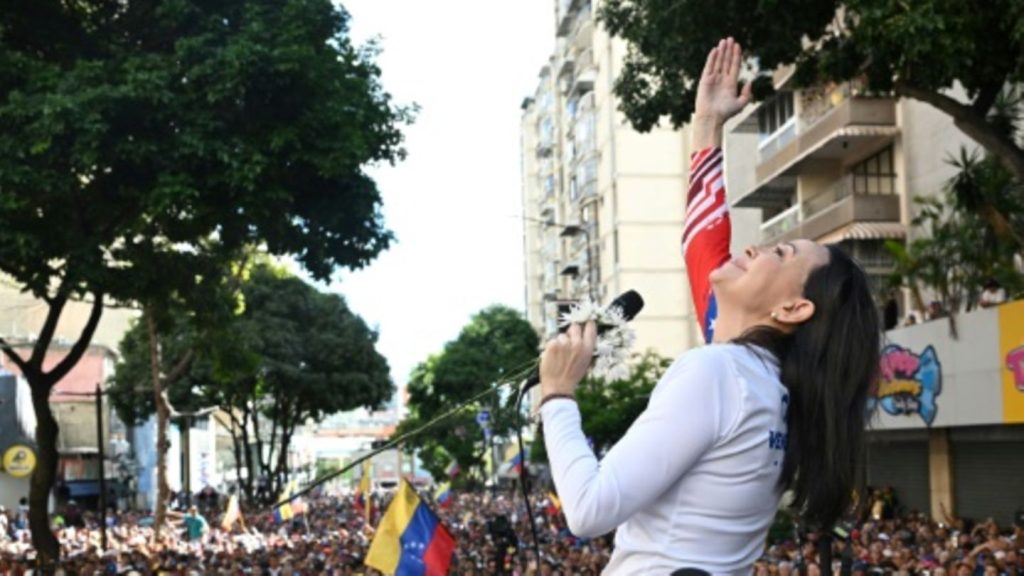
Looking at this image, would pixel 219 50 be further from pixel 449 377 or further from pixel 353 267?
pixel 449 377

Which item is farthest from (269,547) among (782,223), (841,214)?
(782,223)

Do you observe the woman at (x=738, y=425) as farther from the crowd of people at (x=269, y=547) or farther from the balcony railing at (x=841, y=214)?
the balcony railing at (x=841, y=214)

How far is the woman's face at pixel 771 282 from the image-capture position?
317 centimetres

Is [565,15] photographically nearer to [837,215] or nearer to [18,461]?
[837,215]

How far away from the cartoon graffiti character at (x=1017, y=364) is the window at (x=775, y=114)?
637 inches

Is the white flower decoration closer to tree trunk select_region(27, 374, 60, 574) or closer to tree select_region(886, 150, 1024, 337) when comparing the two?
tree select_region(886, 150, 1024, 337)

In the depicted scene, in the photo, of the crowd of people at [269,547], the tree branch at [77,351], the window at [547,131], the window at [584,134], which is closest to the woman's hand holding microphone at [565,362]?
the crowd of people at [269,547]

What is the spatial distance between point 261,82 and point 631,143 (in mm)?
44409

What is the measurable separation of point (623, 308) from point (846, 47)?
1496 centimetres

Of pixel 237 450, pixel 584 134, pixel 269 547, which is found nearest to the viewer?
pixel 269 547

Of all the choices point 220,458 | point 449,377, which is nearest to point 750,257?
point 449,377

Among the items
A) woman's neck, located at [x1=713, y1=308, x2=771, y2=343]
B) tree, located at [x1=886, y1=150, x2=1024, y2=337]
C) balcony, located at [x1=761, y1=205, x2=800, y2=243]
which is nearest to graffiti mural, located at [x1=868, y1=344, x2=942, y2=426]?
tree, located at [x1=886, y1=150, x2=1024, y2=337]

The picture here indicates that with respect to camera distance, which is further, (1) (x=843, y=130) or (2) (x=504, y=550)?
(1) (x=843, y=130)

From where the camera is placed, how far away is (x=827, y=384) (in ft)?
10.2
